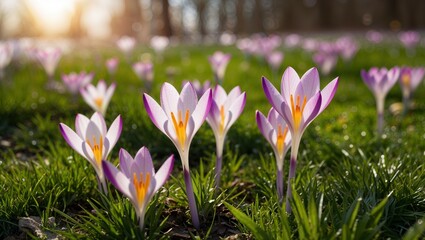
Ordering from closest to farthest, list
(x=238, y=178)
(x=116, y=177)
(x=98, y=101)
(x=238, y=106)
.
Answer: (x=116, y=177), (x=238, y=106), (x=238, y=178), (x=98, y=101)

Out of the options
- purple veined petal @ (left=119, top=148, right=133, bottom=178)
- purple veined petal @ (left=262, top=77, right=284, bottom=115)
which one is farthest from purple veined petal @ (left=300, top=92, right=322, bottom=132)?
purple veined petal @ (left=119, top=148, right=133, bottom=178)

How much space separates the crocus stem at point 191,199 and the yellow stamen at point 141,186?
18cm

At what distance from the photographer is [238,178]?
108 inches

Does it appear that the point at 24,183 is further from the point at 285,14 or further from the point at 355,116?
the point at 285,14

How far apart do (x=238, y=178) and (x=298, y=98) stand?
113 centimetres

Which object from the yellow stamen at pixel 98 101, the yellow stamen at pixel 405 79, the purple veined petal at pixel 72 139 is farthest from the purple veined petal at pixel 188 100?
the yellow stamen at pixel 405 79

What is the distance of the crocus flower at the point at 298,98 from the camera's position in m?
1.67

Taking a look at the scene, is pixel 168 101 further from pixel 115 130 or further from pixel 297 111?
pixel 297 111

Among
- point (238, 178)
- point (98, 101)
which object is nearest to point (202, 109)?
point (238, 178)

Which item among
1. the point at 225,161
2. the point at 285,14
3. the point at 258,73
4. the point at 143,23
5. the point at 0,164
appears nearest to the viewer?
the point at 0,164

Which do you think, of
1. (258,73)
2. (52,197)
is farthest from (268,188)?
(258,73)

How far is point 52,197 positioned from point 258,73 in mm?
5301

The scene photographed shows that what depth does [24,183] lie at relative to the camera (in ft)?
7.30

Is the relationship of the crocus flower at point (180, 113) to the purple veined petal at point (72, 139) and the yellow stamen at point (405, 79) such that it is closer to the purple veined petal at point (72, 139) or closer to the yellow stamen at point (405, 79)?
the purple veined petal at point (72, 139)
